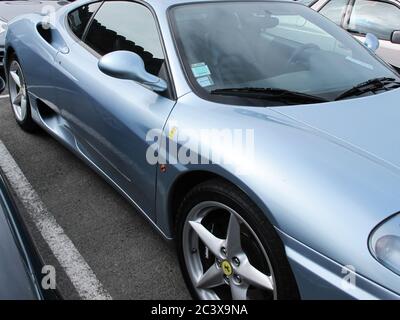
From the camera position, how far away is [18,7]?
19.4 feet

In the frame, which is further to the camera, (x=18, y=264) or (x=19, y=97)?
(x=19, y=97)

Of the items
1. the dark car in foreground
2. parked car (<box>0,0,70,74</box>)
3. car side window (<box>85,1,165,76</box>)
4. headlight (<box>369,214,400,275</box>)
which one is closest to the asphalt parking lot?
the dark car in foreground

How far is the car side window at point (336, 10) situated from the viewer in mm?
4770

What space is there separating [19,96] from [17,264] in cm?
293

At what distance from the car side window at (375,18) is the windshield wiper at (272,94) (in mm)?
2909

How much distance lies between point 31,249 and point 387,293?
1126 mm

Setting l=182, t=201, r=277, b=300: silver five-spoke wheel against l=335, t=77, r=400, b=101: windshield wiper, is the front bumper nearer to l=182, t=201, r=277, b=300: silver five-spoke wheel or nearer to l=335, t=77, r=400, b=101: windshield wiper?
l=182, t=201, r=277, b=300: silver five-spoke wheel

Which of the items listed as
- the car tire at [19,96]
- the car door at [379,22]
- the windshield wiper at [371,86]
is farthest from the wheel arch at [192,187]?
the car door at [379,22]

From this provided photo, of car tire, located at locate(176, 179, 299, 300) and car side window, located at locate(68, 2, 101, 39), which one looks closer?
car tire, located at locate(176, 179, 299, 300)

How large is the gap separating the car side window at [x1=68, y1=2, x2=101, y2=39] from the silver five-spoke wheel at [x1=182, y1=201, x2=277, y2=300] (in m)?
1.78

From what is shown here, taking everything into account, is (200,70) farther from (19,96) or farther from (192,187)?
(19,96)

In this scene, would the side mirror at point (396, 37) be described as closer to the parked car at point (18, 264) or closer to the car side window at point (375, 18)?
the car side window at point (375, 18)

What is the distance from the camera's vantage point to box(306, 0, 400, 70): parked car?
14.4 ft

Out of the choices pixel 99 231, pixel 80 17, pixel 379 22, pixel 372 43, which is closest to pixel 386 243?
pixel 99 231
